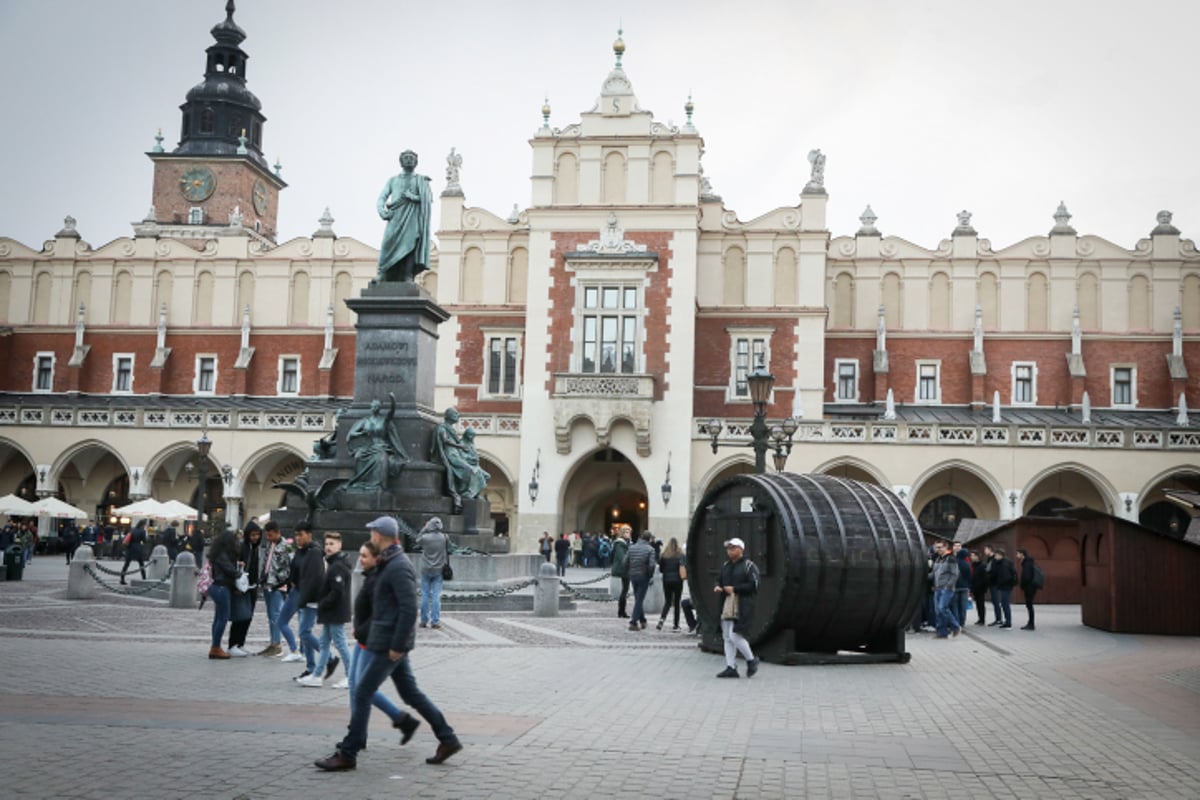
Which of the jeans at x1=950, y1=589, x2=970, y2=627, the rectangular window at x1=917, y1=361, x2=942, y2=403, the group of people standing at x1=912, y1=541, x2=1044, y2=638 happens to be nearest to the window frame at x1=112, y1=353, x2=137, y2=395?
the rectangular window at x1=917, y1=361, x2=942, y2=403

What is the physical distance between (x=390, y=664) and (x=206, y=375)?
143 ft

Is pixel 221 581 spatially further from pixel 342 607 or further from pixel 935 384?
pixel 935 384

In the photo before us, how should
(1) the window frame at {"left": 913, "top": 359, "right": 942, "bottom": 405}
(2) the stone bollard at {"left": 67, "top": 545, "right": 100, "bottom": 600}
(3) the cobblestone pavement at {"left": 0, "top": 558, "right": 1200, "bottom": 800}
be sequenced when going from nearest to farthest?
1. (3) the cobblestone pavement at {"left": 0, "top": 558, "right": 1200, "bottom": 800}
2. (2) the stone bollard at {"left": 67, "top": 545, "right": 100, "bottom": 600}
3. (1) the window frame at {"left": 913, "top": 359, "right": 942, "bottom": 405}

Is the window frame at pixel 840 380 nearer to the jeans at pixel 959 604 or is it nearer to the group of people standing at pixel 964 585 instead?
the group of people standing at pixel 964 585

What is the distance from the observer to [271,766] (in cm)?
746

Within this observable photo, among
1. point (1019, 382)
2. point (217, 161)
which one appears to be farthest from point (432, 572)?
point (217, 161)

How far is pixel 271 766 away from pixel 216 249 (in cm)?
4460

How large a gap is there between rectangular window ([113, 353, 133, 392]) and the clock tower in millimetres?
18590

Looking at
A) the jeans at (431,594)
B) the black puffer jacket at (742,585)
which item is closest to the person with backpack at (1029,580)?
the black puffer jacket at (742,585)

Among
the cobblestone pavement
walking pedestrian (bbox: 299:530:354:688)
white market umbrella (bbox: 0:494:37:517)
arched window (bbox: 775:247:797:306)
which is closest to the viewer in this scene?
the cobblestone pavement

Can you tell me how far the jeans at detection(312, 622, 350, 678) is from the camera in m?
10.5

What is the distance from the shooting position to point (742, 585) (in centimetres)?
1252

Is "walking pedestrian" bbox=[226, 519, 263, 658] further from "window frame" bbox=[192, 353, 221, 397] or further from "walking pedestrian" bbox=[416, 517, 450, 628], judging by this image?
"window frame" bbox=[192, 353, 221, 397]

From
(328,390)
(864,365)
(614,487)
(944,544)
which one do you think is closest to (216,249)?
(328,390)
